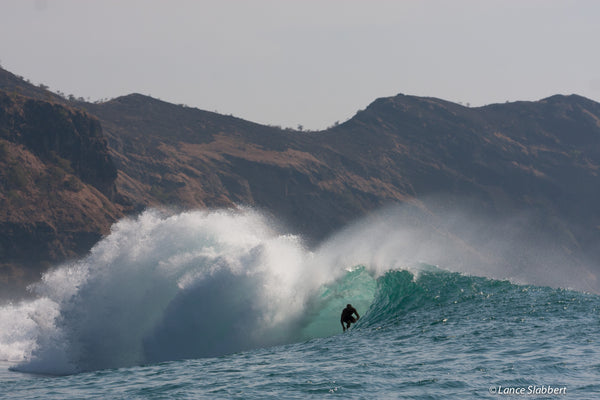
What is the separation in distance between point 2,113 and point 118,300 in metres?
50.7

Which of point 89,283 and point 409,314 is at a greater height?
point 89,283

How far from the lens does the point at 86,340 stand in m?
22.7

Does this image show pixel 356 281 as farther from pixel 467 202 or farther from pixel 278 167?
pixel 467 202

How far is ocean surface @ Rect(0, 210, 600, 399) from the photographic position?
45.5 ft

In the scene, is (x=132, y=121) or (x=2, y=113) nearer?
(x=2, y=113)

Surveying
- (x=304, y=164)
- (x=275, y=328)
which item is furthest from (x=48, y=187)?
(x=275, y=328)

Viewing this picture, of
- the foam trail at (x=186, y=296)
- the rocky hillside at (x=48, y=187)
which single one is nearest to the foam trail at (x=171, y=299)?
the foam trail at (x=186, y=296)

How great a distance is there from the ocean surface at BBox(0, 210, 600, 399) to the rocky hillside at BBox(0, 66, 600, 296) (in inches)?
1394

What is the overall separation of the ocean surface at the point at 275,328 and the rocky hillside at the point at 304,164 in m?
35.4

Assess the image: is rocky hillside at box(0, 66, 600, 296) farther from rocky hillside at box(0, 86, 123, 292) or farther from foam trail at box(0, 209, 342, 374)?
foam trail at box(0, 209, 342, 374)

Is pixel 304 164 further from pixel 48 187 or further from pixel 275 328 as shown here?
pixel 275 328

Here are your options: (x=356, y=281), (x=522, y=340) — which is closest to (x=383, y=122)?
(x=356, y=281)

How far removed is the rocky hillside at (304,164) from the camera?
Answer: 2566 inches

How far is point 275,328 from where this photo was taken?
21.8 metres
